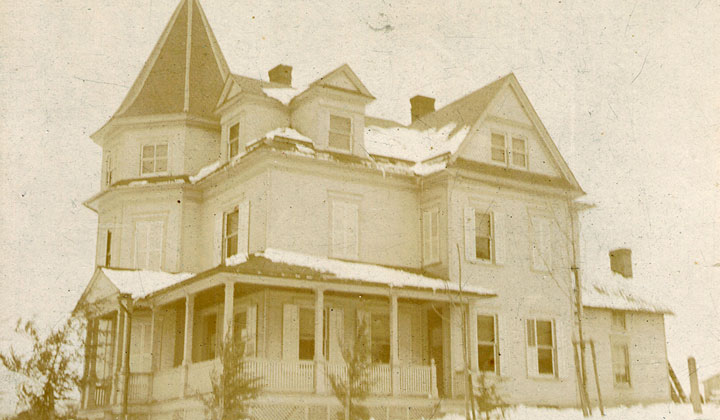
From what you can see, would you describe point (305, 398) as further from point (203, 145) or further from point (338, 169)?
point (203, 145)

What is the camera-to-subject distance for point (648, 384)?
2920 centimetres

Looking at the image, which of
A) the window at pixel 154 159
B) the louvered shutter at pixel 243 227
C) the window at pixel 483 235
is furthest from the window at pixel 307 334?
the window at pixel 154 159

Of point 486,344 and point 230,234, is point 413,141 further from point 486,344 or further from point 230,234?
point 486,344

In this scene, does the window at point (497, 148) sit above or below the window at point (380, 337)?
above

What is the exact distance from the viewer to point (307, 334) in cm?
2353

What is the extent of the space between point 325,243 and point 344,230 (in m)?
0.74

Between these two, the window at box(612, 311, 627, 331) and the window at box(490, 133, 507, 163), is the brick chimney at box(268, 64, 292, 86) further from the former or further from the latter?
the window at box(612, 311, 627, 331)

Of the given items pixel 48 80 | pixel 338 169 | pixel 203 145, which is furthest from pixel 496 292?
pixel 48 80

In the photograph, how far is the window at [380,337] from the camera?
24516 millimetres

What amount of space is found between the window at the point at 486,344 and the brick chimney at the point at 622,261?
857cm

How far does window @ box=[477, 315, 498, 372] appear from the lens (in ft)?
81.5

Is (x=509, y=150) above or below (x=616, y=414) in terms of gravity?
above

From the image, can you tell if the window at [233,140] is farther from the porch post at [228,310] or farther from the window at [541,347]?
the window at [541,347]

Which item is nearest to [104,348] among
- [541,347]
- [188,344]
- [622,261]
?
[188,344]
